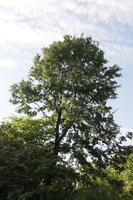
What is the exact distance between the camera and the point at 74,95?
28.3 metres

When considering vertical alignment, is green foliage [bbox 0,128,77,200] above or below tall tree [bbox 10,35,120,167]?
below

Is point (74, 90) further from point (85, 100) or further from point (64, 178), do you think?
point (64, 178)

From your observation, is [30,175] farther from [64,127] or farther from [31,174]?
[64,127]

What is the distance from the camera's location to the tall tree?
86.6ft

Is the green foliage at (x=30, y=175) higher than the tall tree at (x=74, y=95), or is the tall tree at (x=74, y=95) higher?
the tall tree at (x=74, y=95)

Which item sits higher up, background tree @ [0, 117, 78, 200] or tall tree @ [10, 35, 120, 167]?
tall tree @ [10, 35, 120, 167]

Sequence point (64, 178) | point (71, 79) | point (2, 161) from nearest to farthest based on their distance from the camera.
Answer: point (2, 161)
point (64, 178)
point (71, 79)

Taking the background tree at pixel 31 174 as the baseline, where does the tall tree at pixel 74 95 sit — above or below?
above

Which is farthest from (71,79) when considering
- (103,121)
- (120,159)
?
(120,159)

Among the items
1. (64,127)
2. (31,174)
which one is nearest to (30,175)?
(31,174)

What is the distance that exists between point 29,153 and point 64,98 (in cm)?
693

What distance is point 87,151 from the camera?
26672mm

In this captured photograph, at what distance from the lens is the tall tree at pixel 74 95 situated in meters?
26.4

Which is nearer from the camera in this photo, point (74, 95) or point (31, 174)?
point (31, 174)
